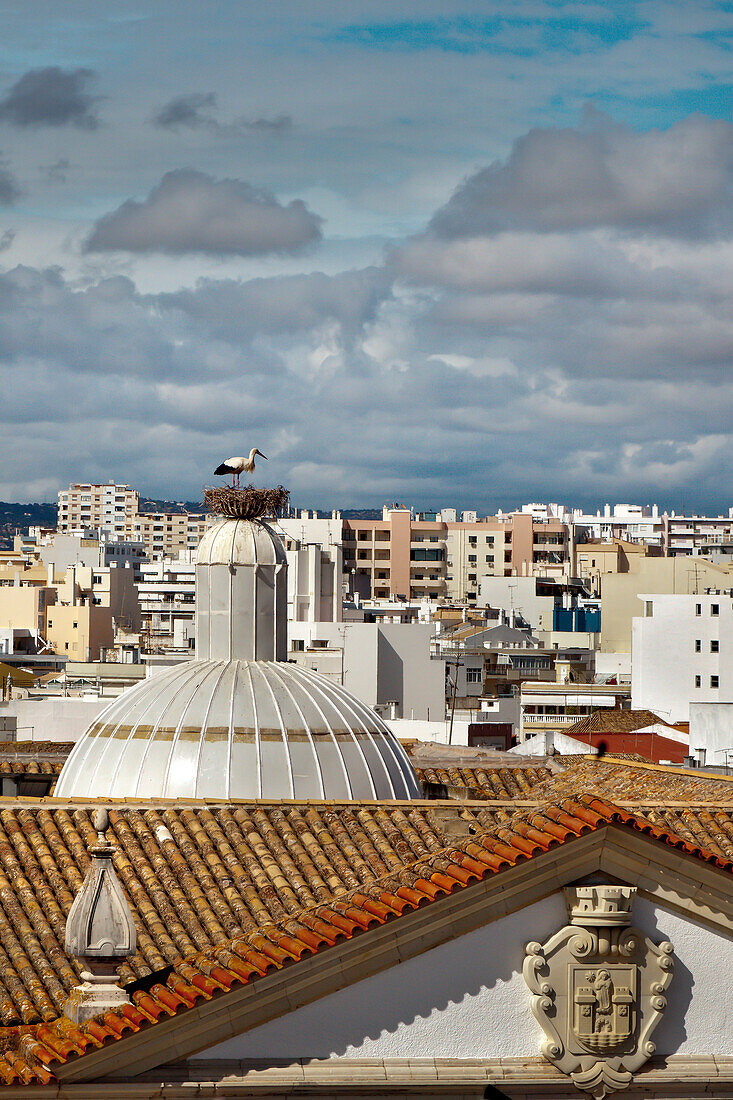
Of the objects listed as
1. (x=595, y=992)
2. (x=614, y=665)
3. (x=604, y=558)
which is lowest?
(x=614, y=665)

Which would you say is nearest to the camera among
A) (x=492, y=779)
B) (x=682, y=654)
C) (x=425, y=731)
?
(x=492, y=779)

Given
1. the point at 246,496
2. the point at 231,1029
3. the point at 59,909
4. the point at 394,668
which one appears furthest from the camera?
the point at 394,668

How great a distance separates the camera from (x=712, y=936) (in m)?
13.2

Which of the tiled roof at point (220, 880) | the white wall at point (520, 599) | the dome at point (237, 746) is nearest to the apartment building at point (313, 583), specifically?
the white wall at point (520, 599)

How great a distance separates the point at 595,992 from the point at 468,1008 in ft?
2.80

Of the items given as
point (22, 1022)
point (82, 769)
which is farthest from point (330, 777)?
point (22, 1022)

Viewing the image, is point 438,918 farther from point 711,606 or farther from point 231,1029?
point 711,606

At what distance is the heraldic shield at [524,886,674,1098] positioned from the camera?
12.8 meters

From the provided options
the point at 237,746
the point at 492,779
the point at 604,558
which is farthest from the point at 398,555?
the point at 237,746

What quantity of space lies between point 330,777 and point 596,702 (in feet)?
203

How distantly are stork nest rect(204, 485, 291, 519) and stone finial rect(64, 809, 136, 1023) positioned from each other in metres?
16.8

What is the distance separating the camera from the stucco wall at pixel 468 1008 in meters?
12.6

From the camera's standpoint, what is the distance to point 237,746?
25.9 metres

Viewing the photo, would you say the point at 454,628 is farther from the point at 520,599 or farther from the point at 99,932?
the point at 99,932
